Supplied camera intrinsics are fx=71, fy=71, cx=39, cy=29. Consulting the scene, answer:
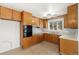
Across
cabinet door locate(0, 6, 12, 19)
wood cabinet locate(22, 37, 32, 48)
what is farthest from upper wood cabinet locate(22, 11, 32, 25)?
wood cabinet locate(22, 37, 32, 48)

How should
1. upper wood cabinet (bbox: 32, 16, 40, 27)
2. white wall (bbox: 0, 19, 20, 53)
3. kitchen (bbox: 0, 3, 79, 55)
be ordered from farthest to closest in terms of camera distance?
upper wood cabinet (bbox: 32, 16, 40, 27), white wall (bbox: 0, 19, 20, 53), kitchen (bbox: 0, 3, 79, 55)

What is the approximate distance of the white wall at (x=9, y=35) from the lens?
10.8ft

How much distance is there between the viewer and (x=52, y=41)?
224 inches

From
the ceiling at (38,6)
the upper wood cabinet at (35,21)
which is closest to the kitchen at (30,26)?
the ceiling at (38,6)

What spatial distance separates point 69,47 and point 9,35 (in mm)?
2852

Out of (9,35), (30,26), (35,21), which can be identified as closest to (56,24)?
(35,21)

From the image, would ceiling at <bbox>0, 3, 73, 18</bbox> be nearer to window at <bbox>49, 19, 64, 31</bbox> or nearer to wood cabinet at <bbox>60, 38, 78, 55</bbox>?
wood cabinet at <bbox>60, 38, 78, 55</bbox>

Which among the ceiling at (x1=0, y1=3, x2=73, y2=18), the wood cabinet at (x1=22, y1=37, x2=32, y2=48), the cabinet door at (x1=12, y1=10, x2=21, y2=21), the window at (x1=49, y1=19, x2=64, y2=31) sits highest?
the ceiling at (x1=0, y1=3, x2=73, y2=18)

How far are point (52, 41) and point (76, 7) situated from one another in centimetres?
358

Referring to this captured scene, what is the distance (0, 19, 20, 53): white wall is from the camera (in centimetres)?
330

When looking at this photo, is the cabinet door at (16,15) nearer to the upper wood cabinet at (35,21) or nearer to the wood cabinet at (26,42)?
the wood cabinet at (26,42)

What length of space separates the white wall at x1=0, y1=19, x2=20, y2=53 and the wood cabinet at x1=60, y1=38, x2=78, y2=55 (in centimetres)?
246

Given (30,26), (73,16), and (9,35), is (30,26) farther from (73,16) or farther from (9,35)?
(73,16)
